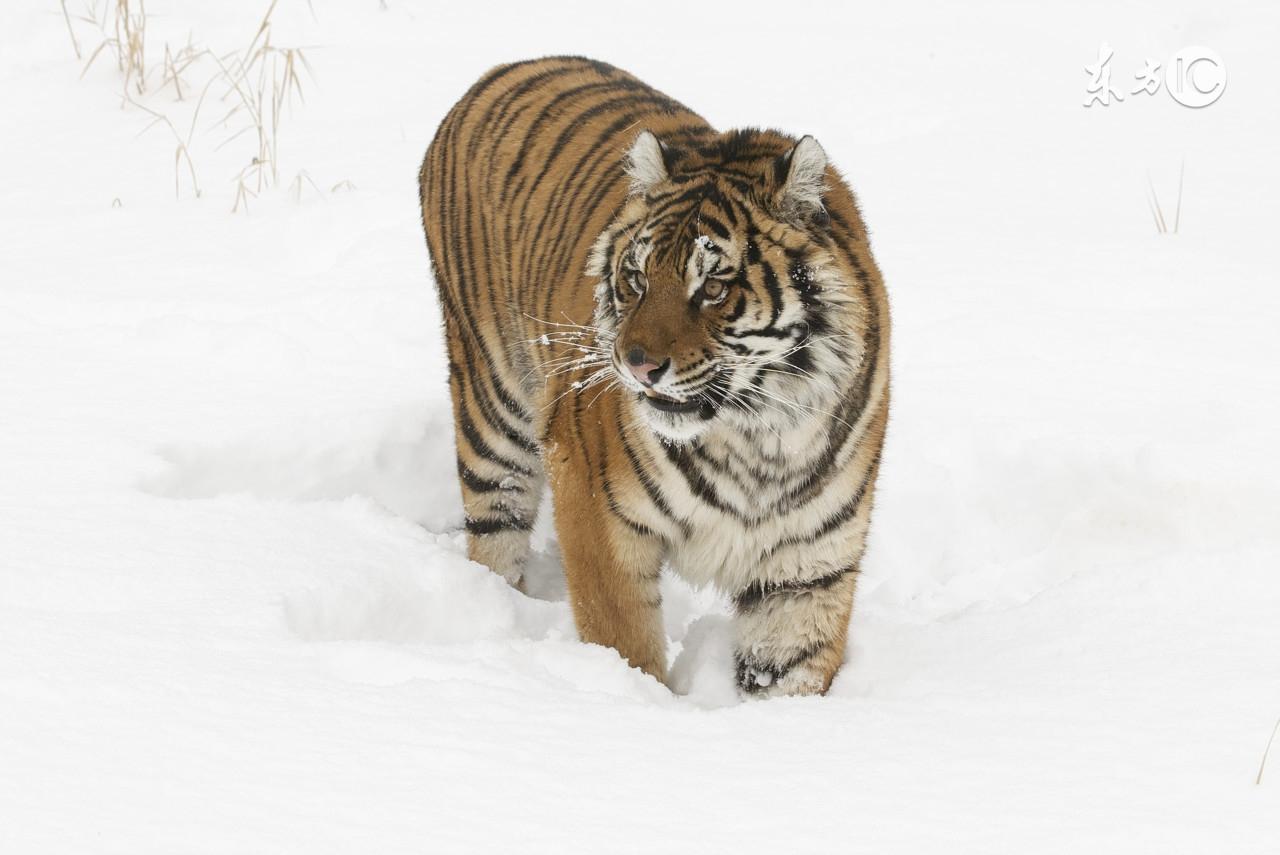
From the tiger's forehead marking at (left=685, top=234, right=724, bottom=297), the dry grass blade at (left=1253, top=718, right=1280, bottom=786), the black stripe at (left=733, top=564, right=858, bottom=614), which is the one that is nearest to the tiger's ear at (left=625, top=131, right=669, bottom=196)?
the tiger's forehead marking at (left=685, top=234, right=724, bottom=297)

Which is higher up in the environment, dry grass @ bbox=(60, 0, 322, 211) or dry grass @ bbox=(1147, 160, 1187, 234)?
dry grass @ bbox=(1147, 160, 1187, 234)

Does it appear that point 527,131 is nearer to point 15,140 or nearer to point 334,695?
point 334,695

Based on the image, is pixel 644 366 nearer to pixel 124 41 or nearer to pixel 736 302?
pixel 736 302

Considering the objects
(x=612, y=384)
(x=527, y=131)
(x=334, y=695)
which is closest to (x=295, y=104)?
(x=527, y=131)

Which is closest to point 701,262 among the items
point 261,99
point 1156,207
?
point 1156,207

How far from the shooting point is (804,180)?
254 cm

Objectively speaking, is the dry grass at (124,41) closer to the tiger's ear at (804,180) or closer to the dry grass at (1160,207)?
the dry grass at (1160,207)

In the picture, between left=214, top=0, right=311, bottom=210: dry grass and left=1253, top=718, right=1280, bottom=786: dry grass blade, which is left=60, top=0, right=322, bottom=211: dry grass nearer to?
left=214, top=0, right=311, bottom=210: dry grass

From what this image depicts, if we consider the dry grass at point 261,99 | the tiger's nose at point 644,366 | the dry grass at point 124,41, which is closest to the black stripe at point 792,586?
the tiger's nose at point 644,366

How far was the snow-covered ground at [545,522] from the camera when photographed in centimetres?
207

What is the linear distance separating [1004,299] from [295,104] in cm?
344

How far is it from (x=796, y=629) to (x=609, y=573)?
0.40 metres

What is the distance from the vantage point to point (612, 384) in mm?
2764

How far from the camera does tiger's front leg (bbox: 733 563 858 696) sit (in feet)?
9.61
